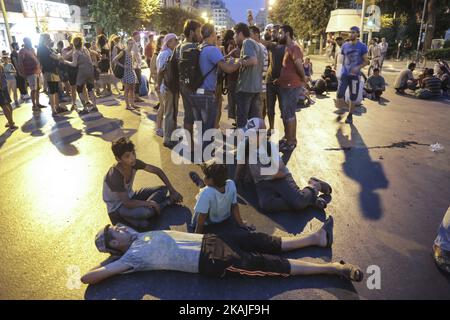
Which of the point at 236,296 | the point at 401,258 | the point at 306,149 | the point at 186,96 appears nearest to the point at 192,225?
the point at 236,296

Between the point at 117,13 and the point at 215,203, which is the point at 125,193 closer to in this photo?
the point at 215,203

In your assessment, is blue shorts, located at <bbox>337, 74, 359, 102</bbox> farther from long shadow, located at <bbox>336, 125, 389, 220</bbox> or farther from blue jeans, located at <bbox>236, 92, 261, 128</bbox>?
blue jeans, located at <bbox>236, 92, 261, 128</bbox>

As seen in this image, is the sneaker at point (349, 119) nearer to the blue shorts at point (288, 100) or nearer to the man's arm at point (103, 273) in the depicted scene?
the blue shorts at point (288, 100)

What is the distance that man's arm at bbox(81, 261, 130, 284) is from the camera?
3100 mm

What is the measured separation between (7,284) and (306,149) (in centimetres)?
504

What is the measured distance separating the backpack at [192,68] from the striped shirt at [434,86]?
9157mm

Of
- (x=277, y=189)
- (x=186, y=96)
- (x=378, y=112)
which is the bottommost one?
(x=378, y=112)

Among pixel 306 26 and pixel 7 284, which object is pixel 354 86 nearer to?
pixel 7 284

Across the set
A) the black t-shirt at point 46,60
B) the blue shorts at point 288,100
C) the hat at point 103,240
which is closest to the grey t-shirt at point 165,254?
the hat at point 103,240

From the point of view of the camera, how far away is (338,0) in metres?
39.6

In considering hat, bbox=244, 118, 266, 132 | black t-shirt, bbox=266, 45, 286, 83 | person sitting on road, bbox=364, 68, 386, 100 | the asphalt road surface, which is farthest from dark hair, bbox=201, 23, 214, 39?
person sitting on road, bbox=364, 68, 386, 100

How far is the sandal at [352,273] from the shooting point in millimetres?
3023

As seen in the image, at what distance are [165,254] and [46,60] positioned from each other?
8.40 m
